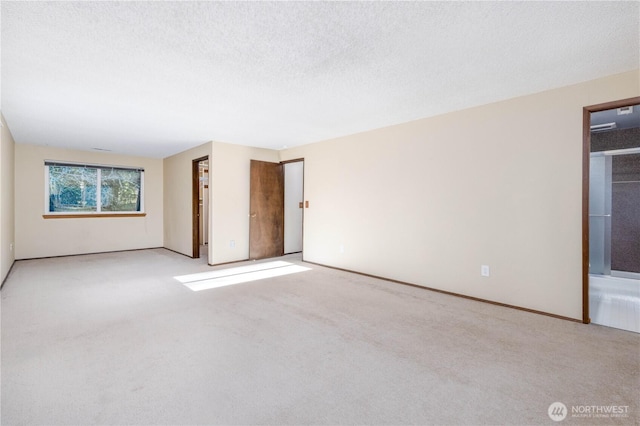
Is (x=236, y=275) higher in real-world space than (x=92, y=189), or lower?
lower

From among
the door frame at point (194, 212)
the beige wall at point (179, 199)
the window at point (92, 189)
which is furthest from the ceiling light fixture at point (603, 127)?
the window at point (92, 189)

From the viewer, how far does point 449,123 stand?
144 inches

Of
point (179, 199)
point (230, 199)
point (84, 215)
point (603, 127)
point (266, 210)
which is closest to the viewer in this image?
point (603, 127)

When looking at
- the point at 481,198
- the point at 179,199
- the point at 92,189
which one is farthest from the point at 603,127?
the point at 92,189

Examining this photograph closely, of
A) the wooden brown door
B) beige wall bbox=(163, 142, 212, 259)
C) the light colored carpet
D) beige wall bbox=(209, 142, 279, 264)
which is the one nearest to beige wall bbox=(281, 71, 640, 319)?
the light colored carpet

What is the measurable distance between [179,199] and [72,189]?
6.86 feet

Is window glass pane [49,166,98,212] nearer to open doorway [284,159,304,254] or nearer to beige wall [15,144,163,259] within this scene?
beige wall [15,144,163,259]

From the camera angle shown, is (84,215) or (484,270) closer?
(484,270)

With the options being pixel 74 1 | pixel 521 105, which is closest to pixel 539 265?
pixel 521 105

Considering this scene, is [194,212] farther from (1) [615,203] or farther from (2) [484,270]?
(1) [615,203]

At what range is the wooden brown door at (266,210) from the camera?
19.1ft

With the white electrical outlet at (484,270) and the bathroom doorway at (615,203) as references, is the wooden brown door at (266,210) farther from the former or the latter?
the bathroom doorway at (615,203)

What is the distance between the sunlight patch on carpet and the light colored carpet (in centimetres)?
51

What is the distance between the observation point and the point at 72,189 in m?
6.21
